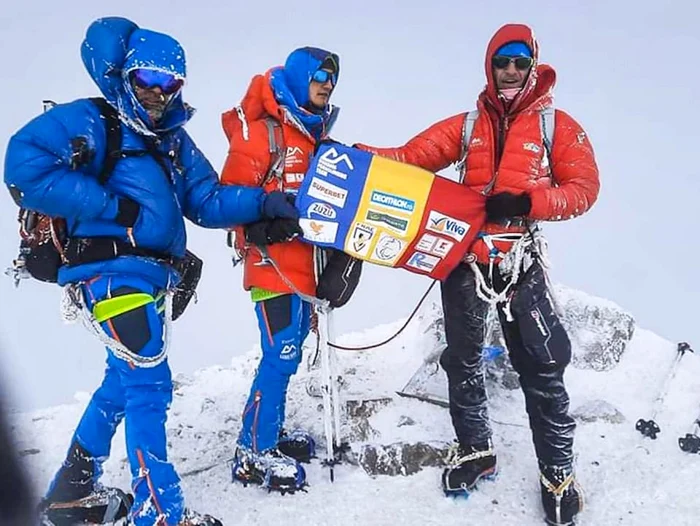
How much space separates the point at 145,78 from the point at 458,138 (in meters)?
2.13

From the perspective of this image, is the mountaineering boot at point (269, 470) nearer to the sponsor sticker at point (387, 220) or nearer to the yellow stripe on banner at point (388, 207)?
the yellow stripe on banner at point (388, 207)

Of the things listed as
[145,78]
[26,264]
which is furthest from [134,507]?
[145,78]

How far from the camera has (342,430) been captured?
17.5 feet

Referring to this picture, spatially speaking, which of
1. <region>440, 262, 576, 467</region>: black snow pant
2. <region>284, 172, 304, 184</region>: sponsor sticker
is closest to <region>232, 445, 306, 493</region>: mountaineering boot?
Answer: <region>440, 262, 576, 467</region>: black snow pant

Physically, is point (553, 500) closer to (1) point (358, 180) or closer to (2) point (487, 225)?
(2) point (487, 225)

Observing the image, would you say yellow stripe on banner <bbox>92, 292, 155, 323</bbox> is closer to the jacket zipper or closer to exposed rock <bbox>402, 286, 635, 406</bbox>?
the jacket zipper

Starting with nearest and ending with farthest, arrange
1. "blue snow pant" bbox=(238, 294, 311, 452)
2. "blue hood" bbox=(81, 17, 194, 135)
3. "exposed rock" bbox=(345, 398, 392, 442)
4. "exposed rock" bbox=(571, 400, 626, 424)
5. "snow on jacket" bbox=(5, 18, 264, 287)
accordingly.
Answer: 1. "snow on jacket" bbox=(5, 18, 264, 287)
2. "blue hood" bbox=(81, 17, 194, 135)
3. "blue snow pant" bbox=(238, 294, 311, 452)
4. "exposed rock" bbox=(345, 398, 392, 442)
5. "exposed rock" bbox=(571, 400, 626, 424)

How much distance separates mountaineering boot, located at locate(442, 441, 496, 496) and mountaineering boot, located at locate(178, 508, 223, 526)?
1.61 meters

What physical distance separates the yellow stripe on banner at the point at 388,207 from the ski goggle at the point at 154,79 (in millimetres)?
1426

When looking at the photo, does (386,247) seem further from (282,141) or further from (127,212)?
(127,212)

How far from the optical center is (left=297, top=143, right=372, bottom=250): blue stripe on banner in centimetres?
435

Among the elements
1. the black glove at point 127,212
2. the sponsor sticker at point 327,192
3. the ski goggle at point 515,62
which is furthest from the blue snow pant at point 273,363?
the ski goggle at point 515,62

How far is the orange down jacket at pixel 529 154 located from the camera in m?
4.09

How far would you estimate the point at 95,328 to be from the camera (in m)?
3.75
